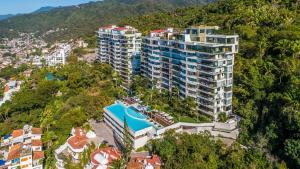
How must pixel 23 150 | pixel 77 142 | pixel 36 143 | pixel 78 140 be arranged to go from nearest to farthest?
pixel 77 142 < pixel 78 140 < pixel 23 150 < pixel 36 143

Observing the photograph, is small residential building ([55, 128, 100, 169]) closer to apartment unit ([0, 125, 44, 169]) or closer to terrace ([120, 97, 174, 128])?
apartment unit ([0, 125, 44, 169])

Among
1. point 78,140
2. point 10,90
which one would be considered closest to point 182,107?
point 78,140

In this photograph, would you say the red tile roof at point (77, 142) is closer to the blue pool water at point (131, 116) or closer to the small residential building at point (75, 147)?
the small residential building at point (75, 147)

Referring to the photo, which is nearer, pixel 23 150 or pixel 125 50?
pixel 23 150

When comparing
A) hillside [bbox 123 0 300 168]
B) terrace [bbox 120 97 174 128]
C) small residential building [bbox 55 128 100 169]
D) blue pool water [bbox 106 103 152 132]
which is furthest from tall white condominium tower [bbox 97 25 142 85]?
small residential building [bbox 55 128 100 169]

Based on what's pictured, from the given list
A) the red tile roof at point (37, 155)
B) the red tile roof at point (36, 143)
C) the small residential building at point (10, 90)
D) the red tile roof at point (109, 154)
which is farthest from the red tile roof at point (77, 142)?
the small residential building at point (10, 90)

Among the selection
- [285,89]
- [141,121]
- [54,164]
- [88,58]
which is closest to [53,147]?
[54,164]

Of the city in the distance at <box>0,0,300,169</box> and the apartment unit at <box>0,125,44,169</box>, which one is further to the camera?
the apartment unit at <box>0,125,44,169</box>

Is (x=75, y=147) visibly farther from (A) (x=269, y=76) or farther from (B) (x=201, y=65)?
(A) (x=269, y=76)
